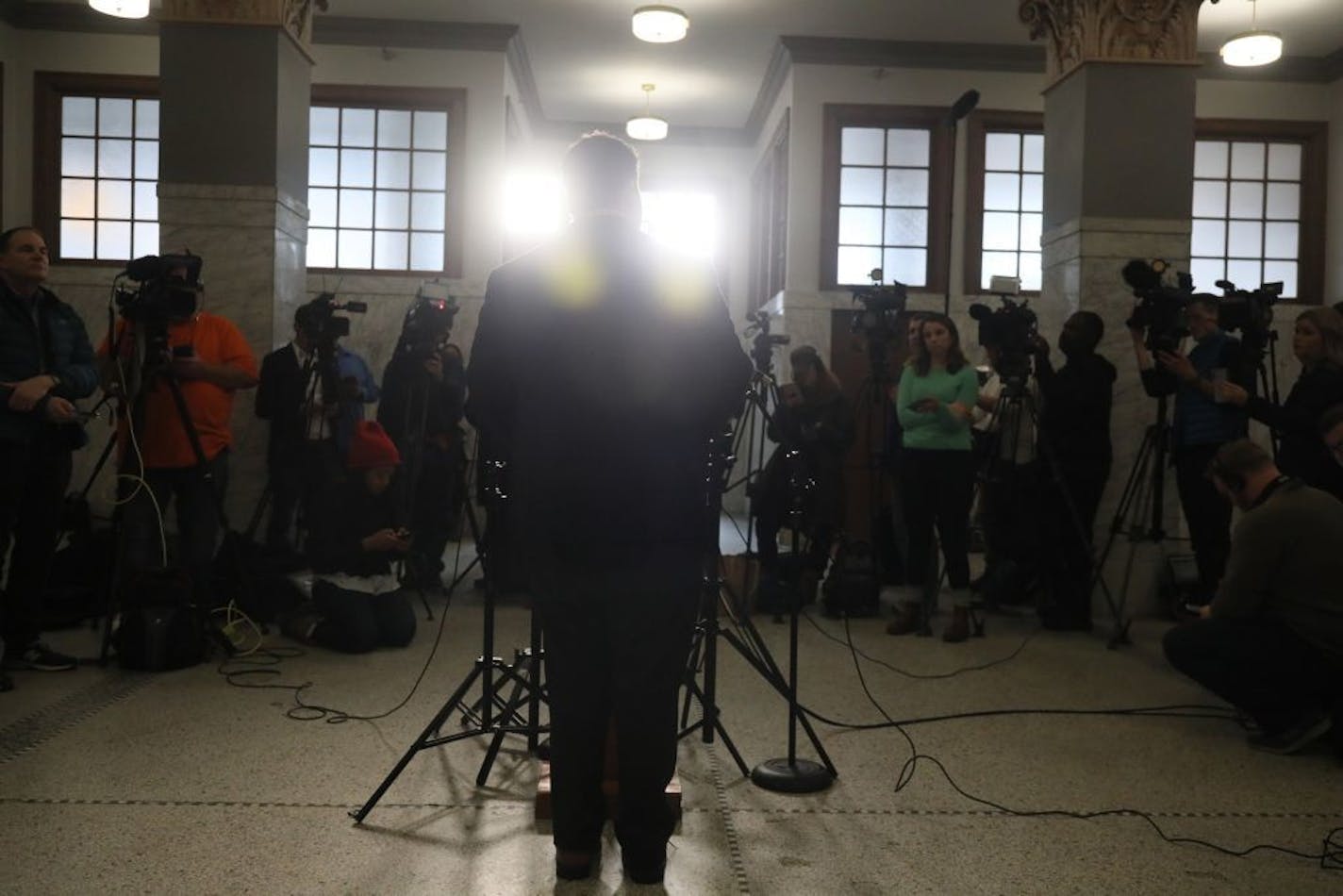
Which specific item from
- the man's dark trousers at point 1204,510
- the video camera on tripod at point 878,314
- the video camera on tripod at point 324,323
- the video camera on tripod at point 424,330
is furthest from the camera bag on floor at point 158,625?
the man's dark trousers at point 1204,510

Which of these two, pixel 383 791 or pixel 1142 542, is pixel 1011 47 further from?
pixel 383 791

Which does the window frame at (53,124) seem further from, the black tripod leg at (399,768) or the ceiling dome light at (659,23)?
the black tripod leg at (399,768)

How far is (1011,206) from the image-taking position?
9.55 meters

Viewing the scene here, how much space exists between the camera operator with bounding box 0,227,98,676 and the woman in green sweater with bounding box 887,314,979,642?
3.34m

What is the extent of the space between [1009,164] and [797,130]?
1.65 m

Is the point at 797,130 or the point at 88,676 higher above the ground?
the point at 797,130

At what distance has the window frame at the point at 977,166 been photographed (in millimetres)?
9383

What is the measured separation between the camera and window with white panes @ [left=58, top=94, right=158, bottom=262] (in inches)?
363

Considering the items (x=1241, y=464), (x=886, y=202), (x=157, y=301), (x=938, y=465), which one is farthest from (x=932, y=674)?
(x=886, y=202)

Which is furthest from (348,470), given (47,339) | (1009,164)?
(1009,164)

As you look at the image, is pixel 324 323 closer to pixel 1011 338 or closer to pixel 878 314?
pixel 878 314

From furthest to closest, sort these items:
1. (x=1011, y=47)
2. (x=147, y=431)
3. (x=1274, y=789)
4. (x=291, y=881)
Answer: (x=1011, y=47), (x=147, y=431), (x=1274, y=789), (x=291, y=881)

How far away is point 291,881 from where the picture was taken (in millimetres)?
2479

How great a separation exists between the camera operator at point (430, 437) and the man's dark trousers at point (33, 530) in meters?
1.74
